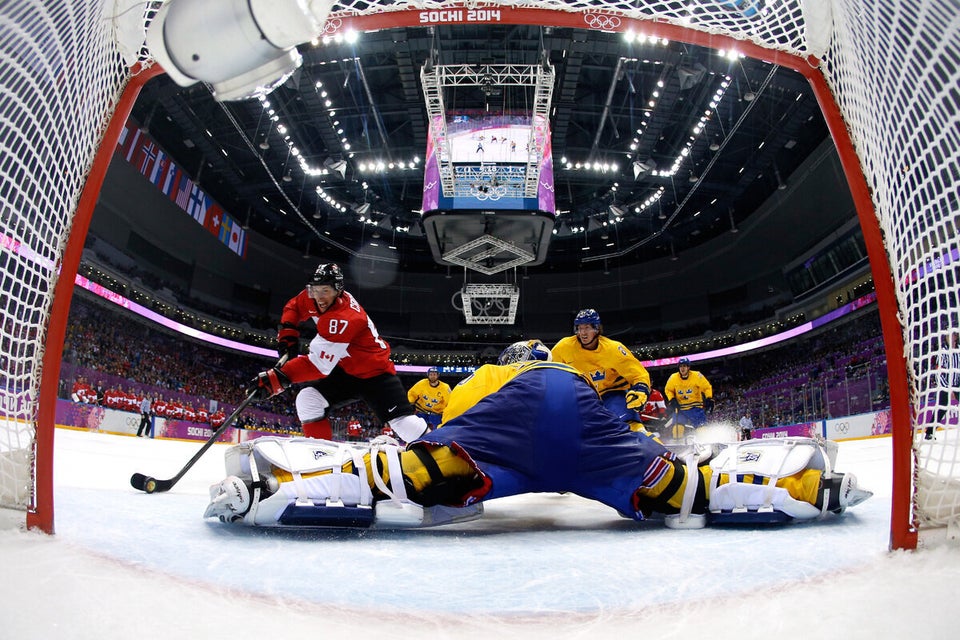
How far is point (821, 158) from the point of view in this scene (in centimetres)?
1662

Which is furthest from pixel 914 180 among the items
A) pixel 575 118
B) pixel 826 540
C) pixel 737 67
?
pixel 575 118

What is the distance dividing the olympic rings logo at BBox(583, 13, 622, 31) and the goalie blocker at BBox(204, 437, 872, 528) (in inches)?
59.5

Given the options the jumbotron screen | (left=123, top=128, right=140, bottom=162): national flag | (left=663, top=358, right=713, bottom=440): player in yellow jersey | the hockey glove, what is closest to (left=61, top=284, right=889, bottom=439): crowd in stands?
(left=123, top=128, right=140, bottom=162): national flag

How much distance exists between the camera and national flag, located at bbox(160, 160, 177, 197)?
16.2m

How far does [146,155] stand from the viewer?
603 inches

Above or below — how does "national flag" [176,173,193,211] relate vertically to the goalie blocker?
above

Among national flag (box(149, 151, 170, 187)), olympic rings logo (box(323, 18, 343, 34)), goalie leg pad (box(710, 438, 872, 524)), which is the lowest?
goalie leg pad (box(710, 438, 872, 524))

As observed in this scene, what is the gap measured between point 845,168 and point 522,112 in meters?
9.20

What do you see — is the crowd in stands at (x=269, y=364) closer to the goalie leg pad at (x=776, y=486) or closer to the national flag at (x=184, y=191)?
the national flag at (x=184, y=191)

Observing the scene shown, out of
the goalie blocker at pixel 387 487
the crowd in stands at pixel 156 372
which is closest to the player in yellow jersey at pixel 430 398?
→ the crowd in stands at pixel 156 372

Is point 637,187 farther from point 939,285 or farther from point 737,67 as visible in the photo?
point 939,285

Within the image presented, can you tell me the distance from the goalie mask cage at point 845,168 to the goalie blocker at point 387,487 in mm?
537

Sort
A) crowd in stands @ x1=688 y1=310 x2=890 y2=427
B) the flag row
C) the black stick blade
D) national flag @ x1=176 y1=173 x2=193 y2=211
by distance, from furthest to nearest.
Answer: national flag @ x1=176 y1=173 x2=193 y2=211, the flag row, crowd in stands @ x1=688 y1=310 x2=890 y2=427, the black stick blade

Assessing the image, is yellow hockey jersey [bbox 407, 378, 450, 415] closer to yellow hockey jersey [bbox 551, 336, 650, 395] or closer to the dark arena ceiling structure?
the dark arena ceiling structure
